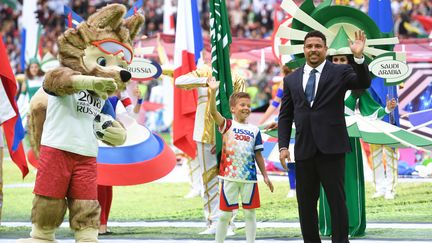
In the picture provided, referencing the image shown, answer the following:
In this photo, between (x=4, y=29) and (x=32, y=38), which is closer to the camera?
(x=32, y=38)

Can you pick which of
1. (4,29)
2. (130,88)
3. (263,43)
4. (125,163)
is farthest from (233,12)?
(125,163)

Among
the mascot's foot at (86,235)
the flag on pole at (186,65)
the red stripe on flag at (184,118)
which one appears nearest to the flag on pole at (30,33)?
the flag on pole at (186,65)

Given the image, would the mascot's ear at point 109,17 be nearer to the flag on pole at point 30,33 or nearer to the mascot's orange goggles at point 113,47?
the mascot's orange goggles at point 113,47

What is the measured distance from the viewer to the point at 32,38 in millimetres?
18516

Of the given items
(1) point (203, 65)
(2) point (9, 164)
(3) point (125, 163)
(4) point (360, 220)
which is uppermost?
(1) point (203, 65)

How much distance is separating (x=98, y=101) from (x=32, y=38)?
11.8 meters

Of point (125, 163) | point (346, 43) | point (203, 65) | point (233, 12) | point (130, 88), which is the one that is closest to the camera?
point (346, 43)

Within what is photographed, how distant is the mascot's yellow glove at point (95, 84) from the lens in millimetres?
6578

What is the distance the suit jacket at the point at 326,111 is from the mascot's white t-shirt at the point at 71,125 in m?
1.49

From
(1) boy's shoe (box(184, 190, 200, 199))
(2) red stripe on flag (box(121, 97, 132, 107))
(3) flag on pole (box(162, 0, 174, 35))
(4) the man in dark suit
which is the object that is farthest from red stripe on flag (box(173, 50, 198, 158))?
(3) flag on pole (box(162, 0, 174, 35))

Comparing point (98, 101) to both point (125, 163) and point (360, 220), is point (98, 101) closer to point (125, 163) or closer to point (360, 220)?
point (125, 163)

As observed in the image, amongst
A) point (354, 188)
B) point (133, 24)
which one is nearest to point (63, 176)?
point (133, 24)

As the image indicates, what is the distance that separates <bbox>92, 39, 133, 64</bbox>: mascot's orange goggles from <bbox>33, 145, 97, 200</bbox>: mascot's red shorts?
2.79 ft

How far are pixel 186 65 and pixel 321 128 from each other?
3845mm
